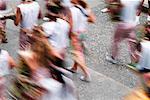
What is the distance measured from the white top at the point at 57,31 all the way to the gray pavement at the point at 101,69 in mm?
946

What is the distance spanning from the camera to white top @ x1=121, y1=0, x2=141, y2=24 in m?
8.14

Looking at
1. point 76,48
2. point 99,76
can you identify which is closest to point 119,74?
point 99,76

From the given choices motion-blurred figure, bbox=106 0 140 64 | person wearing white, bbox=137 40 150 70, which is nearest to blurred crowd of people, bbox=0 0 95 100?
motion-blurred figure, bbox=106 0 140 64

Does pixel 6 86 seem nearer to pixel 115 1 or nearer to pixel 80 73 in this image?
pixel 80 73

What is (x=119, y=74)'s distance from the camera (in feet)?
27.6

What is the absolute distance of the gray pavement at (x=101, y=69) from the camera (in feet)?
25.7

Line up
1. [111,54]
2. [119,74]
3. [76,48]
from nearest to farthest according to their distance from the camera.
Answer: [76,48] < [119,74] < [111,54]

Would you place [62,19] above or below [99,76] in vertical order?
above

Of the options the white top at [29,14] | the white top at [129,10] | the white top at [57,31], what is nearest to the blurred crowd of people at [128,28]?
the white top at [129,10]

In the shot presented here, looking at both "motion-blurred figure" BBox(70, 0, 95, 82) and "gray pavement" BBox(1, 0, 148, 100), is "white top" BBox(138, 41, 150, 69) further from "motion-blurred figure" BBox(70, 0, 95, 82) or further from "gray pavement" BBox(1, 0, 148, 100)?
"motion-blurred figure" BBox(70, 0, 95, 82)

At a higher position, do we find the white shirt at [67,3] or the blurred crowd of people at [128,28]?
the white shirt at [67,3]

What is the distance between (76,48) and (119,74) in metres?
1.10

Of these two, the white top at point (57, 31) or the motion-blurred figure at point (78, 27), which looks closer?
the white top at point (57, 31)

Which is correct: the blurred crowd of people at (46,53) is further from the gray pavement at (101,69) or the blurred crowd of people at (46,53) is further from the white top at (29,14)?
the gray pavement at (101,69)
